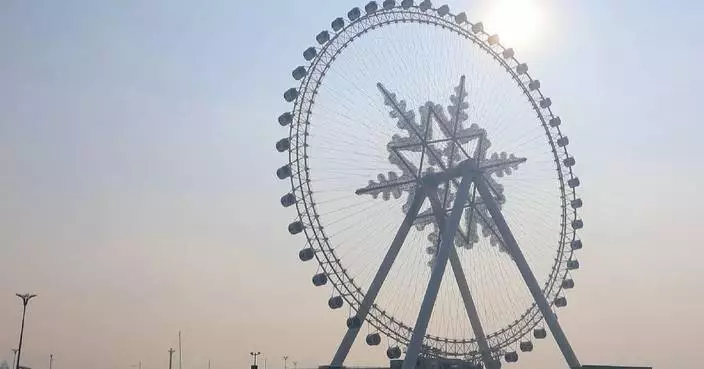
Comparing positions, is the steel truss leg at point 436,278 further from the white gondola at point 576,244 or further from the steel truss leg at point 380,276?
the white gondola at point 576,244

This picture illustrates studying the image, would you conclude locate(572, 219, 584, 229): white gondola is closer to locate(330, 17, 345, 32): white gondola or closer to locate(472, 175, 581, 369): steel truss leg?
locate(472, 175, 581, 369): steel truss leg

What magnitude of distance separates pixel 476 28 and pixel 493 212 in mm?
14658

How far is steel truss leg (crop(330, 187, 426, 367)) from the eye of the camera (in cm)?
4966

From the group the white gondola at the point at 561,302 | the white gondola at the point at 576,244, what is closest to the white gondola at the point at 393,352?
the white gondola at the point at 561,302

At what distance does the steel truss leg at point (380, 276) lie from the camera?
4966 centimetres

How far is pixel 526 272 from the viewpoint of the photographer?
52.5 m

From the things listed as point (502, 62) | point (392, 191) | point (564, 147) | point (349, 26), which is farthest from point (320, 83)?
point (564, 147)

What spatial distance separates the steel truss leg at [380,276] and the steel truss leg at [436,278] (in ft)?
8.60

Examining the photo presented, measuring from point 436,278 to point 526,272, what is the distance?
8.47m

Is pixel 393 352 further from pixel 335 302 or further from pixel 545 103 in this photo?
pixel 545 103

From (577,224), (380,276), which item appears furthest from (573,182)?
(380,276)

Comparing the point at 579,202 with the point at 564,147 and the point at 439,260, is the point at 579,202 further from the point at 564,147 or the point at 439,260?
A: the point at 439,260

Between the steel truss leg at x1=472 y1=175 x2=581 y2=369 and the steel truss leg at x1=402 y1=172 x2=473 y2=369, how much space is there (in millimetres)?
1802

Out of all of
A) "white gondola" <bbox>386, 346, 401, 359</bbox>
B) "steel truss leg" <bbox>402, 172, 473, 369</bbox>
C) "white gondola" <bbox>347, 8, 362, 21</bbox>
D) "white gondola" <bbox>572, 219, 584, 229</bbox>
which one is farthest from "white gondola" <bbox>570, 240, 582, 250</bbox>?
"white gondola" <bbox>347, 8, 362, 21</bbox>
